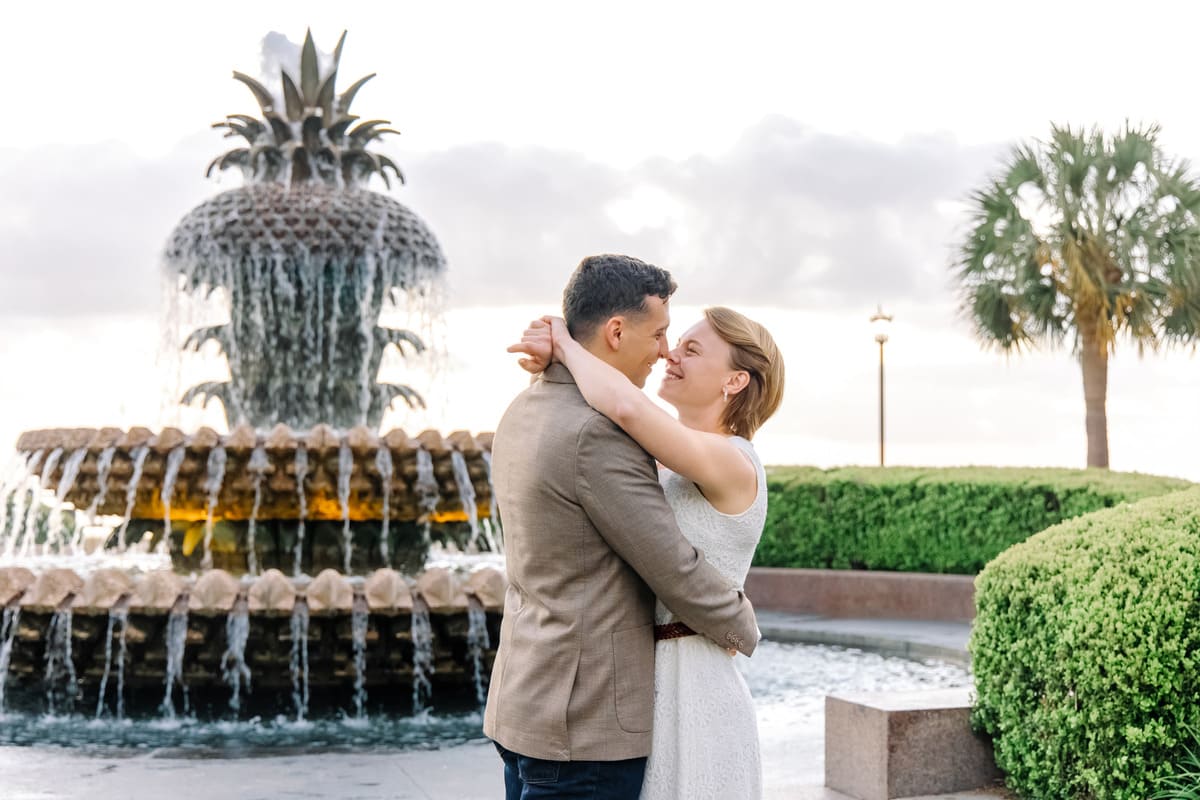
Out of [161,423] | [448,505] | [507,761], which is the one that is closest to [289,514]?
[448,505]

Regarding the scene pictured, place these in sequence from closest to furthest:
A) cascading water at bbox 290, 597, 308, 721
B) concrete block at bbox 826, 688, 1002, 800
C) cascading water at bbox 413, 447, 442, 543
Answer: concrete block at bbox 826, 688, 1002, 800 → cascading water at bbox 290, 597, 308, 721 → cascading water at bbox 413, 447, 442, 543

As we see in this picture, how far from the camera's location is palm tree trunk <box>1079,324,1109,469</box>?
24078 mm

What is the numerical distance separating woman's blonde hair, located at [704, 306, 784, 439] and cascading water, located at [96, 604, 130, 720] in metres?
5.23

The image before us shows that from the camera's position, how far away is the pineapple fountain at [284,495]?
23.0ft

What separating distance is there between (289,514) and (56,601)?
1.71 meters

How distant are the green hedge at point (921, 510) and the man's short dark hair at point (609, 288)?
1216 centimetres

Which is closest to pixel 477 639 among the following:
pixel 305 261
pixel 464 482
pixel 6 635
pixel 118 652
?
pixel 464 482

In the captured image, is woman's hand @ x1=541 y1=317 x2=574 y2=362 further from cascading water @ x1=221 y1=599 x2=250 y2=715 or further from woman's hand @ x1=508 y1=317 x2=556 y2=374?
cascading water @ x1=221 y1=599 x2=250 y2=715

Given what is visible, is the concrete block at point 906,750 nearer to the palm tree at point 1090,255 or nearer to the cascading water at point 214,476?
the cascading water at point 214,476

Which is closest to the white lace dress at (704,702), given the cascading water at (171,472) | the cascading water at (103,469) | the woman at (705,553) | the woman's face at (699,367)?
the woman at (705,553)

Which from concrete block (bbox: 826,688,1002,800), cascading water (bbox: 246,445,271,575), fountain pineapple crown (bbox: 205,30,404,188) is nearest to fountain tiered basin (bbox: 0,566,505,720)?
cascading water (bbox: 246,445,271,575)

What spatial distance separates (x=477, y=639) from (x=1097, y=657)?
384 centimetres

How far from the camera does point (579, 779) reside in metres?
2.46

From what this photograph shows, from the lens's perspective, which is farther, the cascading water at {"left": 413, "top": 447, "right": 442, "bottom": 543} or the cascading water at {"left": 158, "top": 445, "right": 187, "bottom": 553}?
the cascading water at {"left": 413, "top": 447, "right": 442, "bottom": 543}
